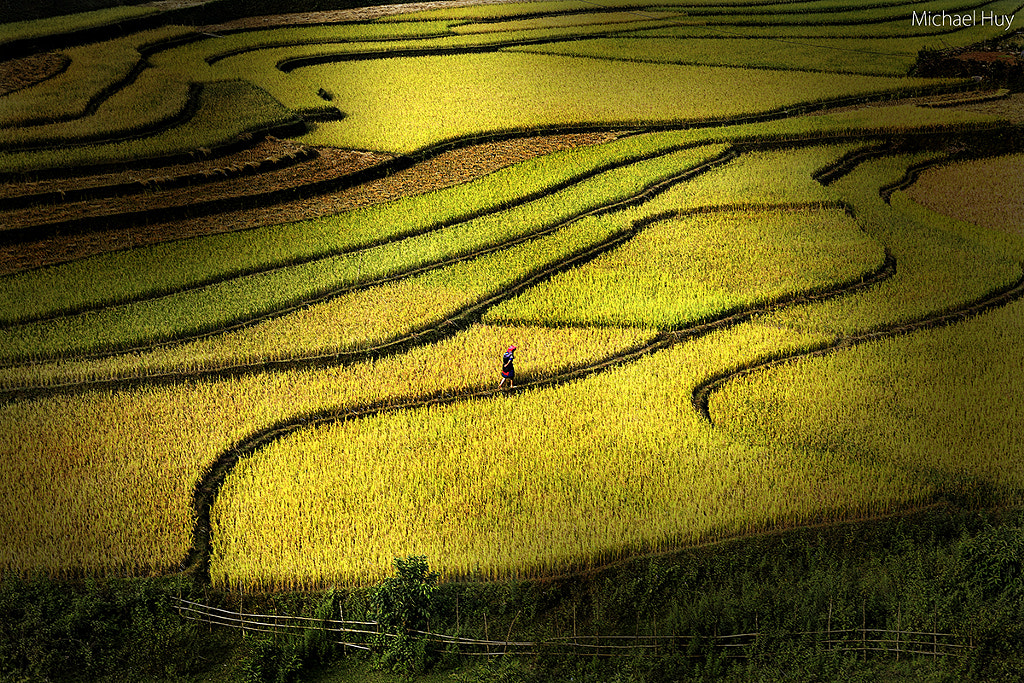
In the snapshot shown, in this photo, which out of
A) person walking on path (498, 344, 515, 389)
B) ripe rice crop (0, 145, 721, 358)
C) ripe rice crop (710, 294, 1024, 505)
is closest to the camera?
ripe rice crop (710, 294, 1024, 505)

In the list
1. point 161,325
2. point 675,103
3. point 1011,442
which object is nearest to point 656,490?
point 1011,442

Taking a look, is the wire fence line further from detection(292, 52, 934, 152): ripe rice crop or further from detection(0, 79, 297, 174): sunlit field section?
detection(292, 52, 934, 152): ripe rice crop

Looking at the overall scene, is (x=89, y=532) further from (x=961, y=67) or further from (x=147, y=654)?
(x=961, y=67)

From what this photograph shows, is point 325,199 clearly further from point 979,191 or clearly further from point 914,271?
point 979,191

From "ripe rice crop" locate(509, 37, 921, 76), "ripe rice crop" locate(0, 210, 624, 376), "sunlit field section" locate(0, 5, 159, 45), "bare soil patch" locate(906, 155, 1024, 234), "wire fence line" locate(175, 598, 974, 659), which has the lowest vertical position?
"wire fence line" locate(175, 598, 974, 659)

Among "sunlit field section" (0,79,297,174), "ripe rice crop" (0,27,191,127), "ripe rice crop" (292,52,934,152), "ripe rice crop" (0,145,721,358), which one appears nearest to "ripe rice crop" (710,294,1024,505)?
"ripe rice crop" (0,145,721,358)

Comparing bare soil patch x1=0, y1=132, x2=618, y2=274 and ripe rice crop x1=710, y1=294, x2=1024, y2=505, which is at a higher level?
bare soil patch x1=0, y1=132, x2=618, y2=274
